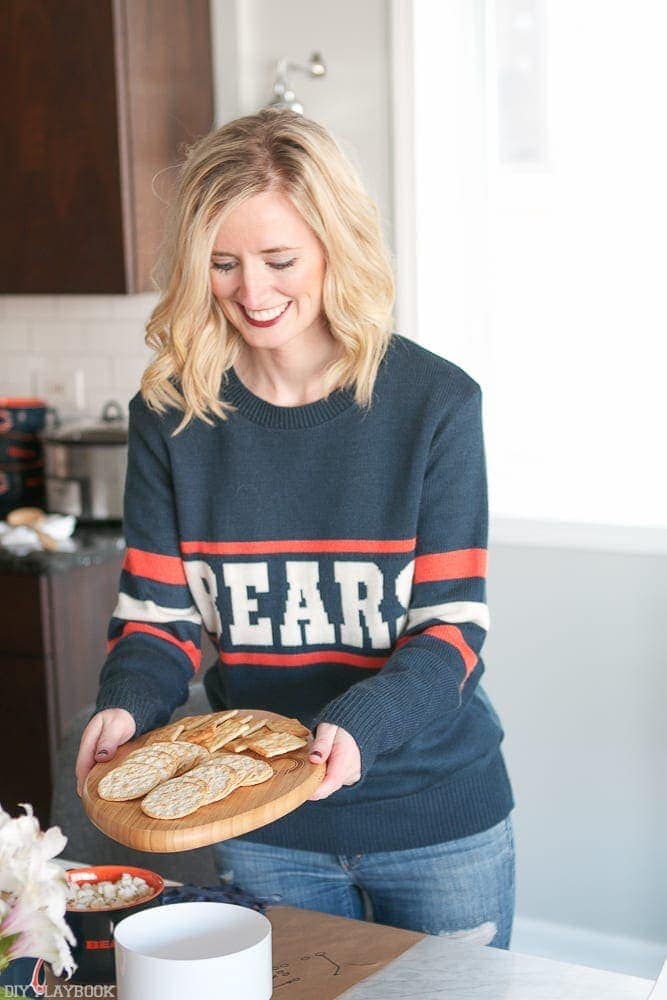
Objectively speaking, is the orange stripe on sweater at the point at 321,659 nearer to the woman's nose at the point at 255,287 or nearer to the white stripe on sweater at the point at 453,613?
the white stripe on sweater at the point at 453,613

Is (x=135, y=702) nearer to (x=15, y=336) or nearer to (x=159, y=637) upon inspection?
(x=159, y=637)

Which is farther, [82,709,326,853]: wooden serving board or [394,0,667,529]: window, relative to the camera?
[394,0,667,529]: window

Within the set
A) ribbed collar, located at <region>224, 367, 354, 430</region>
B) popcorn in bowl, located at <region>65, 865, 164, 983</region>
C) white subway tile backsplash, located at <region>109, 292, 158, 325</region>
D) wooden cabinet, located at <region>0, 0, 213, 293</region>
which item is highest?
wooden cabinet, located at <region>0, 0, 213, 293</region>

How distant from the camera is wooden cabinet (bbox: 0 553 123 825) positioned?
2963 millimetres

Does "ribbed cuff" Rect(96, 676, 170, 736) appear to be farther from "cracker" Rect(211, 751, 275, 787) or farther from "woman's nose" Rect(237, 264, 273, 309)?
"woman's nose" Rect(237, 264, 273, 309)

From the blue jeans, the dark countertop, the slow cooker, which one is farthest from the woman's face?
the slow cooker

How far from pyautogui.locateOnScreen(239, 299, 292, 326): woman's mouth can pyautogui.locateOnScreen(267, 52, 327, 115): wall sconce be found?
1484 millimetres

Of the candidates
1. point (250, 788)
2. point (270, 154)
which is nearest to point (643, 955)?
point (250, 788)

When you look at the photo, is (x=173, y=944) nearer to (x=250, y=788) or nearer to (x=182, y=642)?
(x=250, y=788)

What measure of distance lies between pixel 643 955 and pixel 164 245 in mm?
2046

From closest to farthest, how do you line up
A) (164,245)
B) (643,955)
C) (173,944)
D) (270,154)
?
(173,944), (270,154), (164,245), (643,955)

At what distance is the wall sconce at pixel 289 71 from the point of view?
296cm

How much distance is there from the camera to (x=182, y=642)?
68.2 inches

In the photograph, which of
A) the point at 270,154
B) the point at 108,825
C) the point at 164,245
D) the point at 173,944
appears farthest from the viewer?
the point at 164,245
